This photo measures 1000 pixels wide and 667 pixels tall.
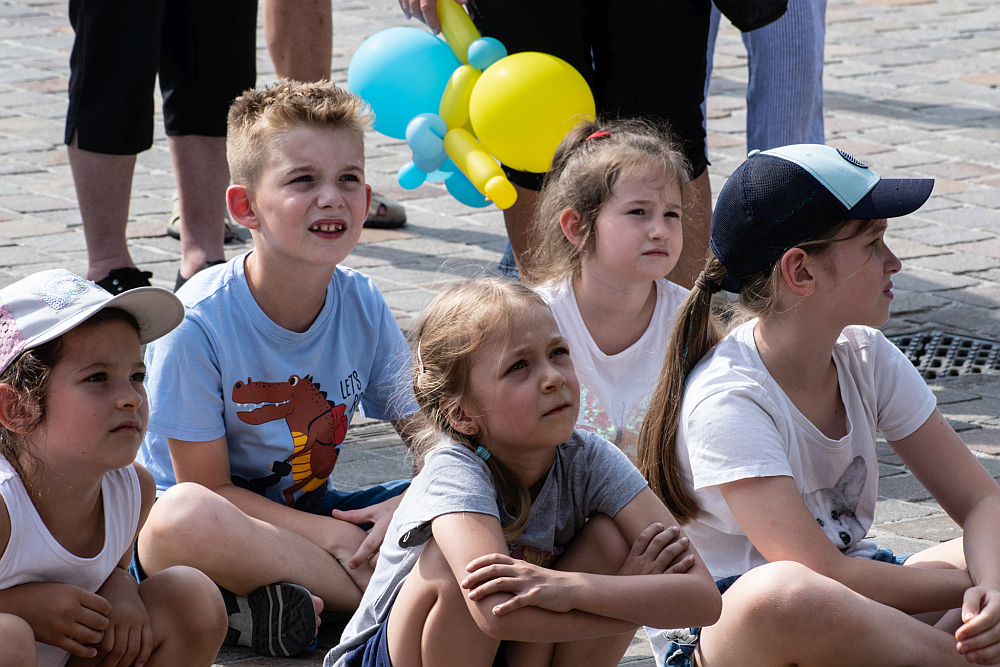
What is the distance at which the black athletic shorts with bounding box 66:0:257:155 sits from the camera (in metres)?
3.80

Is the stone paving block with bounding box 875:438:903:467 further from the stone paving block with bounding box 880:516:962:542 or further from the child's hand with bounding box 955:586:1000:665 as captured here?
the child's hand with bounding box 955:586:1000:665

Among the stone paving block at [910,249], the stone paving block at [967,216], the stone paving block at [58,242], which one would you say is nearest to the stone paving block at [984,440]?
the stone paving block at [910,249]

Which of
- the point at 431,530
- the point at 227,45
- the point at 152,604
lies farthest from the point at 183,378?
the point at 227,45

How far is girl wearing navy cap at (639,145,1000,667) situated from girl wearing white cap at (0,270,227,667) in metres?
0.88

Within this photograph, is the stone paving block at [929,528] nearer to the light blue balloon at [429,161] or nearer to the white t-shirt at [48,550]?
the light blue balloon at [429,161]

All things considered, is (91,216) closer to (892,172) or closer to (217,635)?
(217,635)

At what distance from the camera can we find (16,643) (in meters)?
Result: 1.87

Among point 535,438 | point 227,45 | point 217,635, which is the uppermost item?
point 227,45

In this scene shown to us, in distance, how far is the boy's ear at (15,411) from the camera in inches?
77.0

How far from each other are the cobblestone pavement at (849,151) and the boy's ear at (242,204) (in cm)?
73

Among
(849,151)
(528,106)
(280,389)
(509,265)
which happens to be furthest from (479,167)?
(849,151)

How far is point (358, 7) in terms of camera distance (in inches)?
340

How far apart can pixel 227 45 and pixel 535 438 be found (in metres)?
2.46

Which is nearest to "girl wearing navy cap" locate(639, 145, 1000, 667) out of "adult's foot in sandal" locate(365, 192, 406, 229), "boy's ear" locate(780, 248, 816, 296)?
"boy's ear" locate(780, 248, 816, 296)
